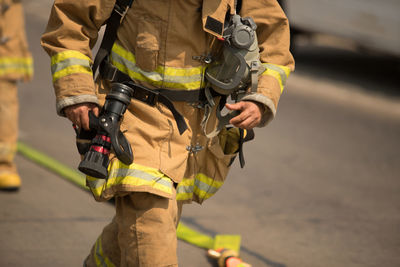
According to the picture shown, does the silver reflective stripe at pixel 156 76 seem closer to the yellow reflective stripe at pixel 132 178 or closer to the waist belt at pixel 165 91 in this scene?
the waist belt at pixel 165 91

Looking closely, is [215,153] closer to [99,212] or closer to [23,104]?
[99,212]

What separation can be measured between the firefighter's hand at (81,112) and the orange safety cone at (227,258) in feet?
4.48

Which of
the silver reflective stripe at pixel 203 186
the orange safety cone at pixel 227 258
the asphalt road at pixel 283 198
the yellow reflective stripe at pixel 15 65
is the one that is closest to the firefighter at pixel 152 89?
the silver reflective stripe at pixel 203 186

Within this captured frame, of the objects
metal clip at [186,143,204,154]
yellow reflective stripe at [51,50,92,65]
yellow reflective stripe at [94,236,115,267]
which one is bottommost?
yellow reflective stripe at [94,236,115,267]

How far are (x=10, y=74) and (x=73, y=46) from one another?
217 cm

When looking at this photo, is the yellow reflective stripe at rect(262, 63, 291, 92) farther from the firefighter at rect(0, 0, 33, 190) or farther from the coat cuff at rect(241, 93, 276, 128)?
the firefighter at rect(0, 0, 33, 190)

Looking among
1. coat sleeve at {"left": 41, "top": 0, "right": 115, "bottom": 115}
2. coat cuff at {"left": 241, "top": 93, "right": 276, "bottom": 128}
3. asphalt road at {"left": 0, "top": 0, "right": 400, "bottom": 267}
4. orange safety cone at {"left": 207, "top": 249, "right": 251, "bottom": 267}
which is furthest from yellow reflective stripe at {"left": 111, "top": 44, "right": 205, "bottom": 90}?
asphalt road at {"left": 0, "top": 0, "right": 400, "bottom": 267}

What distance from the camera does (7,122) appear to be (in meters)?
4.97

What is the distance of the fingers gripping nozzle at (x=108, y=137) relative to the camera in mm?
2740

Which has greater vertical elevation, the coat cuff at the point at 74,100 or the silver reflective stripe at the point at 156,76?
the silver reflective stripe at the point at 156,76

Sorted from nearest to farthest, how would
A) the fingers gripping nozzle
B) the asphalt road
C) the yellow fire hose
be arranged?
the fingers gripping nozzle → the yellow fire hose → the asphalt road

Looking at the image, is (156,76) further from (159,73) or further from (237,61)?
(237,61)

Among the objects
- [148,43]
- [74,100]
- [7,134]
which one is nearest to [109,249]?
[74,100]

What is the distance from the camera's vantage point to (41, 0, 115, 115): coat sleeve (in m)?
2.84
